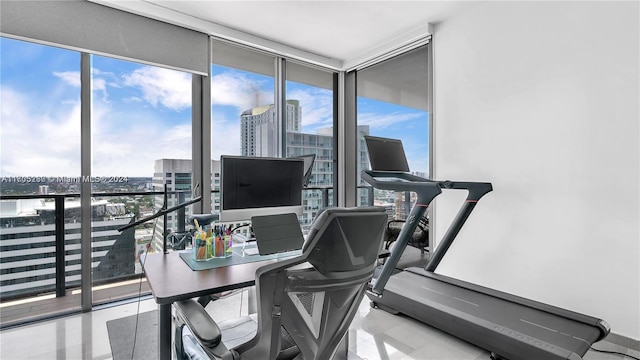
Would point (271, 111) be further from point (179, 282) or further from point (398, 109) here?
point (179, 282)

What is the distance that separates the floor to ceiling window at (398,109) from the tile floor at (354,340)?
4.16ft

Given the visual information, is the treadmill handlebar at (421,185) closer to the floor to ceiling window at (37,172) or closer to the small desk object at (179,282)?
the small desk object at (179,282)

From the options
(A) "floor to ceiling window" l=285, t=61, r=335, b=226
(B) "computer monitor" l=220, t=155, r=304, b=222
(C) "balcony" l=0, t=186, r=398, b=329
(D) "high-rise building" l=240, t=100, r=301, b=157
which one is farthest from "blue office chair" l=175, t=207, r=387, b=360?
(A) "floor to ceiling window" l=285, t=61, r=335, b=226

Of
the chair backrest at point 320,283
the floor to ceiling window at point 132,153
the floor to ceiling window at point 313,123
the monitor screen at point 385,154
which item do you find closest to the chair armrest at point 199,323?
the chair backrest at point 320,283

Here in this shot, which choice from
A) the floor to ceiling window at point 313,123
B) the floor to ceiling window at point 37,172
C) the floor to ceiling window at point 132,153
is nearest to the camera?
the floor to ceiling window at point 37,172

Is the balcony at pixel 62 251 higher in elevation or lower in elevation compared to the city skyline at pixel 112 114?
lower

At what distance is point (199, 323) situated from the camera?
1.13 metres

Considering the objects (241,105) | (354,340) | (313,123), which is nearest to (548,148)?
(354,340)

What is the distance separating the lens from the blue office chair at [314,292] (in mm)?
1007

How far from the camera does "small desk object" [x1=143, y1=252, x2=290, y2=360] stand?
50.1 inches

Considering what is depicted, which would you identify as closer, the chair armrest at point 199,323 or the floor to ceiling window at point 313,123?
the chair armrest at point 199,323

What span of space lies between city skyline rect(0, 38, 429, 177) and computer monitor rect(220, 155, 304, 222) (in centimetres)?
165

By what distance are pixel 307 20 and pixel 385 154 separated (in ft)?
5.35

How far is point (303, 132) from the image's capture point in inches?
169
